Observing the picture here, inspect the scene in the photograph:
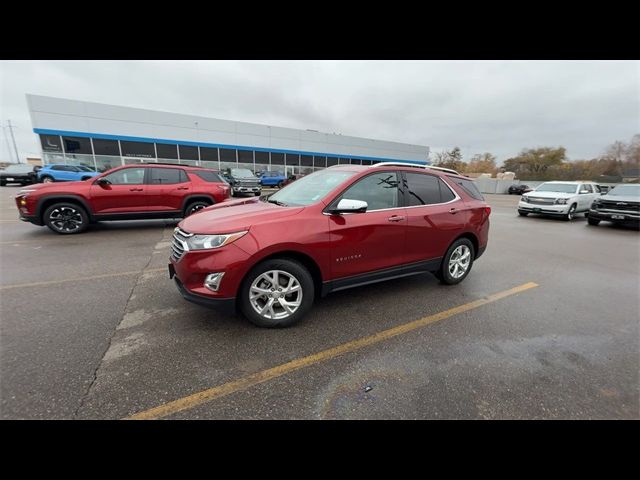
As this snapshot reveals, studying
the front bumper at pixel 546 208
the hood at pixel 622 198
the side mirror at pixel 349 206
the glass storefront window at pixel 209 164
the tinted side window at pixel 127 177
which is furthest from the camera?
the glass storefront window at pixel 209 164

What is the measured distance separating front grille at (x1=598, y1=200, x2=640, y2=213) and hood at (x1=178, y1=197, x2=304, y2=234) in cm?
1329

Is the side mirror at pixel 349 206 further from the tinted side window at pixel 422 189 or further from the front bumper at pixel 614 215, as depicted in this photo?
the front bumper at pixel 614 215

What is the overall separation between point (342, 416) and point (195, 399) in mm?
1072

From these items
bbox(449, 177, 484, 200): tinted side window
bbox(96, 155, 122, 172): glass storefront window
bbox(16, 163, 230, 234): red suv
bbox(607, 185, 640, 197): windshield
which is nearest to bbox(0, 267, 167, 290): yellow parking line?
bbox(16, 163, 230, 234): red suv

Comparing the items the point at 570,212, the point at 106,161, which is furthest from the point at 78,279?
the point at 106,161

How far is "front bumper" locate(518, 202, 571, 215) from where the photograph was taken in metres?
12.0

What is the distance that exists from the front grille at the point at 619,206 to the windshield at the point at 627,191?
2.16 feet

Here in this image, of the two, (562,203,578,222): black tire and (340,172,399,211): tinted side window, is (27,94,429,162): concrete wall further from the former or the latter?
(340,172,399,211): tinted side window

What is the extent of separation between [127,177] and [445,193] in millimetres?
7409

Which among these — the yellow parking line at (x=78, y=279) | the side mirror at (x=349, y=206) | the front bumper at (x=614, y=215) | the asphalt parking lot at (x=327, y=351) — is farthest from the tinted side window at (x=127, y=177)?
the front bumper at (x=614, y=215)

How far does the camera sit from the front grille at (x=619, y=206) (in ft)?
32.7

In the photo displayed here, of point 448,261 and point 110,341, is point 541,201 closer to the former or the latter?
point 448,261

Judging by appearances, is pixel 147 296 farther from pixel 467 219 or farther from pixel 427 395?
pixel 467 219
